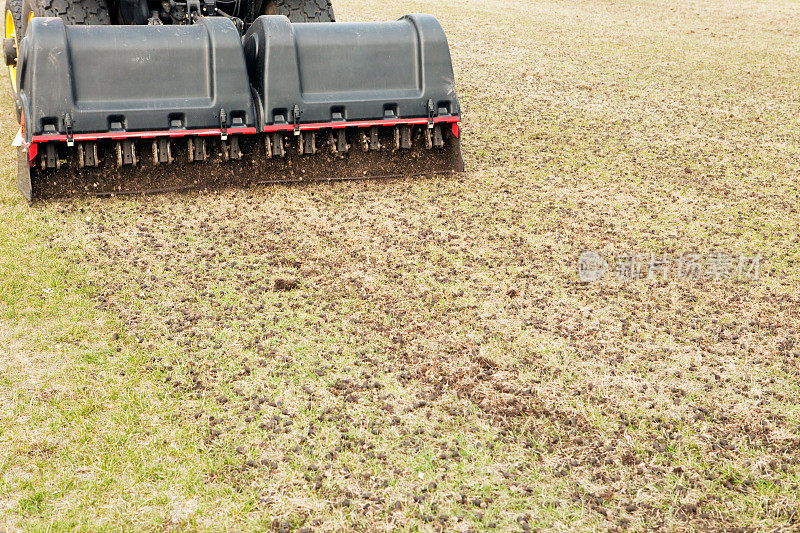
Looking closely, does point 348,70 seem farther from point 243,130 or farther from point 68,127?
point 68,127

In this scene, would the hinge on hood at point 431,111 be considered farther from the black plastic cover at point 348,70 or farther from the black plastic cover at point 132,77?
the black plastic cover at point 132,77

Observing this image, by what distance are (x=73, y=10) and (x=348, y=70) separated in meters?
2.53

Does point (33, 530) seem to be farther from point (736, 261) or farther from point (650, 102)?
point (650, 102)

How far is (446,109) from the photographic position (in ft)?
21.7

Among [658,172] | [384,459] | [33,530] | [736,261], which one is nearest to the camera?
[33,530]

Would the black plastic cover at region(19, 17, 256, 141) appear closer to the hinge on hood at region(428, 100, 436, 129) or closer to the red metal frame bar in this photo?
the red metal frame bar

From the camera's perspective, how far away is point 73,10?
271 inches

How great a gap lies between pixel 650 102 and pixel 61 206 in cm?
712

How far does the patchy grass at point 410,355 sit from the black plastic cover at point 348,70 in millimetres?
678

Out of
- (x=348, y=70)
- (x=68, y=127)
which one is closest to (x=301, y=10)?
(x=348, y=70)

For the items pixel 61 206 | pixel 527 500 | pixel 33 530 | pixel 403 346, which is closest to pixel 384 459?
pixel 527 500

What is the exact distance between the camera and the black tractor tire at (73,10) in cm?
678

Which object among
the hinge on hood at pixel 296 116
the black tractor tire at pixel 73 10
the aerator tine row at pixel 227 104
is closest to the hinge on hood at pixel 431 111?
the aerator tine row at pixel 227 104

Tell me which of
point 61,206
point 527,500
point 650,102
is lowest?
point 527,500
